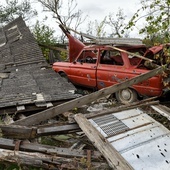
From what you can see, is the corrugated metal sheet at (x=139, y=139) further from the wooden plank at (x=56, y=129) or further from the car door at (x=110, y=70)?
the car door at (x=110, y=70)

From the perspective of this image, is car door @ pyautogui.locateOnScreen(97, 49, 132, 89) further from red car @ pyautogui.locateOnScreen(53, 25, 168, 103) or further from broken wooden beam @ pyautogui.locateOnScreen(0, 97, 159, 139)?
broken wooden beam @ pyautogui.locateOnScreen(0, 97, 159, 139)

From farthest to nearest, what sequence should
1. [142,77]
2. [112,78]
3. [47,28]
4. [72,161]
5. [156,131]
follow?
[47,28], [112,78], [142,77], [156,131], [72,161]

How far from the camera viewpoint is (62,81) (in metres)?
8.73

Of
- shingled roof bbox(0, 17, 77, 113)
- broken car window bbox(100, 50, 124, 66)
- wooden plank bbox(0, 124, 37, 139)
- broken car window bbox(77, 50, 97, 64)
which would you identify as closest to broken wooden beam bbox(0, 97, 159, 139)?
wooden plank bbox(0, 124, 37, 139)

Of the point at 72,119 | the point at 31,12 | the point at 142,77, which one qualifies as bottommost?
the point at 72,119

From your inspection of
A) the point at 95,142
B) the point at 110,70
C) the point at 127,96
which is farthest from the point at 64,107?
the point at 110,70

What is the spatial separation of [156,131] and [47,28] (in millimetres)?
15606

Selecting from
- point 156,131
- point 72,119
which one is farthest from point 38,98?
point 156,131

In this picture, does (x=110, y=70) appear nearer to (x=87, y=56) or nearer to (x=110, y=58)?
(x=110, y=58)

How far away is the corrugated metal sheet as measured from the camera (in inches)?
147

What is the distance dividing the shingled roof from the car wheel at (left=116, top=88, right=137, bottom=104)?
164 cm

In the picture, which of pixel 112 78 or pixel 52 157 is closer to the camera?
pixel 52 157

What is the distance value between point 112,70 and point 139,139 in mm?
4423

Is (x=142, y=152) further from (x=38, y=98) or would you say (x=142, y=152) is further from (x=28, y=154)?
(x=38, y=98)
